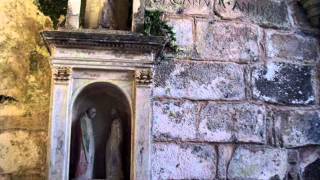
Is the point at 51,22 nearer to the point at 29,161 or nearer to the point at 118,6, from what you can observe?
the point at 118,6

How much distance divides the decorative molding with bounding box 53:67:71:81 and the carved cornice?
0.49 ft

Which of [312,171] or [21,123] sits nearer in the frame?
[21,123]

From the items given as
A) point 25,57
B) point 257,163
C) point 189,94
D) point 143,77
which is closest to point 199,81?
point 189,94

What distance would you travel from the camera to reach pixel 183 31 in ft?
12.2

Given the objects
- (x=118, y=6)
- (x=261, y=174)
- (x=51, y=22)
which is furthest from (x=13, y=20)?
(x=261, y=174)

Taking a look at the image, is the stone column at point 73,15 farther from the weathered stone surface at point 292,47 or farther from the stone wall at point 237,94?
the weathered stone surface at point 292,47

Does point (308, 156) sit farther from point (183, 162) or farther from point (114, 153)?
Result: point (114, 153)

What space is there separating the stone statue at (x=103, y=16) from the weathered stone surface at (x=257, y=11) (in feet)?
2.42

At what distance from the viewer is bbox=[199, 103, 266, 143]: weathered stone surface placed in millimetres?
3580

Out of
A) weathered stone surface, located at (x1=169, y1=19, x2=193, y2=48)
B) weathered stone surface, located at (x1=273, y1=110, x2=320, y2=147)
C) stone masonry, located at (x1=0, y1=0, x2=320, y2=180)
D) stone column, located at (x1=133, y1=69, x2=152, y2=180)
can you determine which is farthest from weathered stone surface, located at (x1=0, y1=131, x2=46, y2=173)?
weathered stone surface, located at (x1=273, y1=110, x2=320, y2=147)

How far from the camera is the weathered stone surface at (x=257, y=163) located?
11.7ft

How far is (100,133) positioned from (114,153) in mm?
194

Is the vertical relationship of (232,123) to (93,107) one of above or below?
below

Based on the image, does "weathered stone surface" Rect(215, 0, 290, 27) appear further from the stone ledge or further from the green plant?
the stone ledge
